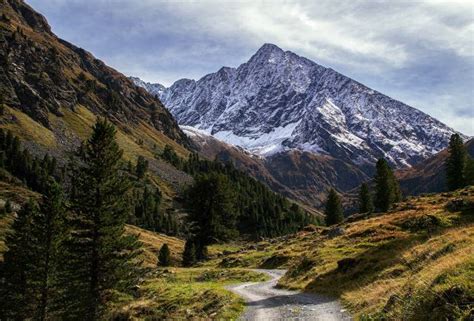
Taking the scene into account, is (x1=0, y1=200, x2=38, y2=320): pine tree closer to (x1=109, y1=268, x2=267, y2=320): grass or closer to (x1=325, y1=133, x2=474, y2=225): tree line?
(x1=109, y1=268, x2=267, y2=320): grass

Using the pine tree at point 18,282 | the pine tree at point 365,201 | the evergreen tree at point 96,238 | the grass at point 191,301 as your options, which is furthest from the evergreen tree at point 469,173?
the pine tree at point 18,282

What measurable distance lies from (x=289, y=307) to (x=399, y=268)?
795 cm

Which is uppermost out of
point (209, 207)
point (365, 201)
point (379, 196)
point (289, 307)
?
point (365, 201)

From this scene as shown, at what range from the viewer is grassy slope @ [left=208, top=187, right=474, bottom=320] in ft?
50.4

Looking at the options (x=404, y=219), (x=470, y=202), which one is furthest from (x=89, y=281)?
(x=470, y=202)

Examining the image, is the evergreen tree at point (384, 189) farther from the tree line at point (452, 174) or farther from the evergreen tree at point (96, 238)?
the evergreen tree at point (96, 238)

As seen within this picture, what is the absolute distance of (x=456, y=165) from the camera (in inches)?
4094

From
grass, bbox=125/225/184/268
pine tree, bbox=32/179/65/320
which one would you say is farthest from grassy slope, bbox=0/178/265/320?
grass, bbox=125/225/184/268

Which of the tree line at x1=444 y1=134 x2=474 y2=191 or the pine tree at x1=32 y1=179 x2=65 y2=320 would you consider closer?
the pine tree at x1=32 y1=179 x2=65 y2=320

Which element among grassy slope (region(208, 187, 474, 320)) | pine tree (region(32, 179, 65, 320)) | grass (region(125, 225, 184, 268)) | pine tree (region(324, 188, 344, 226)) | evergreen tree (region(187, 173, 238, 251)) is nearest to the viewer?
grassy slope (region(208, 187, 474, 320))

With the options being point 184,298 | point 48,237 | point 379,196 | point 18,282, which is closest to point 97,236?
point 184,298

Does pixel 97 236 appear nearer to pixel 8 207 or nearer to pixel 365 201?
pixel 8 207

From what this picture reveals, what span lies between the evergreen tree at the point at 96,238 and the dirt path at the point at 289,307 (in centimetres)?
1360

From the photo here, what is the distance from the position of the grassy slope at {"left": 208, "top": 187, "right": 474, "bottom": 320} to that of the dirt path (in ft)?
3.75
